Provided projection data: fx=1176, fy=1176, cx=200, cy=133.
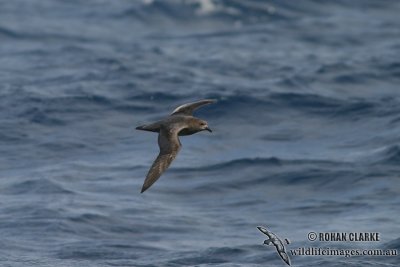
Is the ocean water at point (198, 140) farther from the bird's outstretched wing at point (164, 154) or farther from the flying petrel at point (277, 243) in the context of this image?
the bird's outstretched wing at point (164, 154)

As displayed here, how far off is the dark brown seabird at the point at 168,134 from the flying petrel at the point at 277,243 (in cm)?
267

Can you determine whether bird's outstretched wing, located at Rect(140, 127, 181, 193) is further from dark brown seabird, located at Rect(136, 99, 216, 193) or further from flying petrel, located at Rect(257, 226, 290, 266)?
flying petrel, located at Rect(257, 226, 290, 266)

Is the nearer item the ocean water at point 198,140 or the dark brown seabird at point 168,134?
the dark brown seabird at point 168,134

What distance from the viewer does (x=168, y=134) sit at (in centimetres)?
1452

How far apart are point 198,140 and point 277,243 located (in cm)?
590

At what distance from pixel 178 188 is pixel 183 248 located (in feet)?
9.43

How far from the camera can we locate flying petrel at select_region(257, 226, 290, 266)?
1688cm

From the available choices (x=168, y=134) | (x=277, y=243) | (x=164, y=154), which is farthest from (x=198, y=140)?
(x=164, y=154)

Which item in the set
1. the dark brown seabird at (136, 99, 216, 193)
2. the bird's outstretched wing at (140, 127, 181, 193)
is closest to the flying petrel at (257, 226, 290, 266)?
the dark brown seabird at (136, 99, 216, 193)

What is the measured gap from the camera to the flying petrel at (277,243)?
16875mm

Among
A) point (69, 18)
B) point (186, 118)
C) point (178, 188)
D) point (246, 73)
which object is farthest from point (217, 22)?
point (186, 118)

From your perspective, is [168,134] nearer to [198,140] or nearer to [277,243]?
[277,243]

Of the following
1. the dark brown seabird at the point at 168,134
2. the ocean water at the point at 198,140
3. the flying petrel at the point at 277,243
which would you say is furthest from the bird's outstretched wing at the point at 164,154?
the flying petrel at the point at 277,243

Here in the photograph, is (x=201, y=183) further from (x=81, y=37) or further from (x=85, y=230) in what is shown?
(x=81, y=37)
